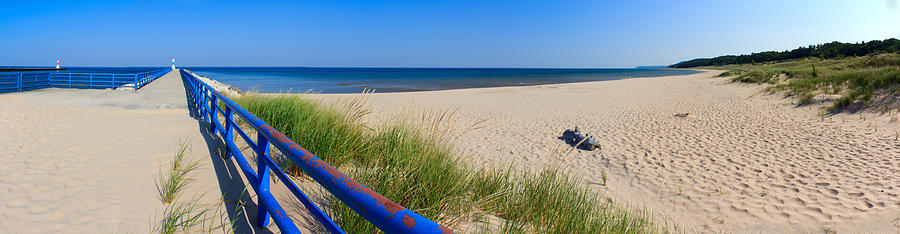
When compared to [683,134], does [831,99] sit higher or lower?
higher

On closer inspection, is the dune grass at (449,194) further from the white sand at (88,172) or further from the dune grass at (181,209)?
the white sand at (88,172)

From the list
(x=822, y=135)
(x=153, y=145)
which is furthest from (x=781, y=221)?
(x=153, y=145)

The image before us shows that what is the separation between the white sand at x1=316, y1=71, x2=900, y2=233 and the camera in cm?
476

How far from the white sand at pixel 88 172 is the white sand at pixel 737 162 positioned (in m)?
2.70

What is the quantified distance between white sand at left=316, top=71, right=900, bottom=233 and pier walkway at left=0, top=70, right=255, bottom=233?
260 cm

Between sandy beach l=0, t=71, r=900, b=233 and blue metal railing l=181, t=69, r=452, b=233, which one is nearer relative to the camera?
blue metal railing l=181, t=69, r=452, b=233

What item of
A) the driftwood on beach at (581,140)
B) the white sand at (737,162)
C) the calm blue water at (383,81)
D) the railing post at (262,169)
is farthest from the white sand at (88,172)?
the driftwood on beach at (581,140)

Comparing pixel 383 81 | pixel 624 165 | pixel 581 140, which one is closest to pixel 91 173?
pixel 581 140

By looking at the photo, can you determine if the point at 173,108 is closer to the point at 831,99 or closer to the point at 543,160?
the point at 543,160

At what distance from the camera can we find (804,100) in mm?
13062

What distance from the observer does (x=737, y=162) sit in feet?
22.7

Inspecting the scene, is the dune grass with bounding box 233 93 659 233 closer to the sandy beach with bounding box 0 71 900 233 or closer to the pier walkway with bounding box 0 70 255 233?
the sandy beach with bounding box 0 71 900 233

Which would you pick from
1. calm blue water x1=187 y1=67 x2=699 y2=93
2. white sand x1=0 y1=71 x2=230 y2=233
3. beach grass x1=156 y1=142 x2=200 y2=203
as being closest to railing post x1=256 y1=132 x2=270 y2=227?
white sand x1=0 y1=71 x2=230 y2=233

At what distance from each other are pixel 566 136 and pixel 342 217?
25.6ft
